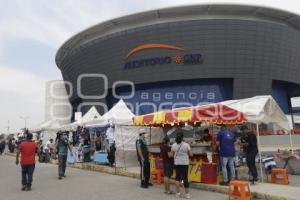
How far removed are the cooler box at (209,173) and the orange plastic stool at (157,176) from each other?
1.63 metres

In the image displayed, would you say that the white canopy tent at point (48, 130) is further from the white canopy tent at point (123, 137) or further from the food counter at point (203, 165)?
the food counter at point (203, 165)

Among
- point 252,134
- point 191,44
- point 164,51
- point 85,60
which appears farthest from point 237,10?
point 252,134

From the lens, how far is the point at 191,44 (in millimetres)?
53781

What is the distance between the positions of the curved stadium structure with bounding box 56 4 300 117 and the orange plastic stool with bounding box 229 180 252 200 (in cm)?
4444

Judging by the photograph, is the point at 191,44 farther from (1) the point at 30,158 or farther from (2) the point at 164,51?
(1) the point at 30,158

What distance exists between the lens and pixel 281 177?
457 inches

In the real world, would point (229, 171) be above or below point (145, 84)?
below

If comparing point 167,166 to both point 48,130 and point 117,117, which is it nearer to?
point 117,117

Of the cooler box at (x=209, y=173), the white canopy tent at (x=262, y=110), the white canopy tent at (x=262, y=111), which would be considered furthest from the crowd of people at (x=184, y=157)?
the white canopy tent at (x=262, y=110)

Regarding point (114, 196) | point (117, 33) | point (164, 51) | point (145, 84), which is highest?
point (117, 33)

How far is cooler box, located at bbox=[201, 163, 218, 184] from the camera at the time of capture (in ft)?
37.7

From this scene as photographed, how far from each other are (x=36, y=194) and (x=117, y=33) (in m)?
49.6

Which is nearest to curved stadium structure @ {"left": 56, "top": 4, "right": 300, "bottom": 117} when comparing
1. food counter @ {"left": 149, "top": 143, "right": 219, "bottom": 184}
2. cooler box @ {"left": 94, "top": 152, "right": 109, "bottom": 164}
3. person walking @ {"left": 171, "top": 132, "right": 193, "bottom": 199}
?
cooler box @ {"left": 94, "top": 152, "right": 109, "bottom": 164}

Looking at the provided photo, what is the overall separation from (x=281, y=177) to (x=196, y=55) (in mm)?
43000
